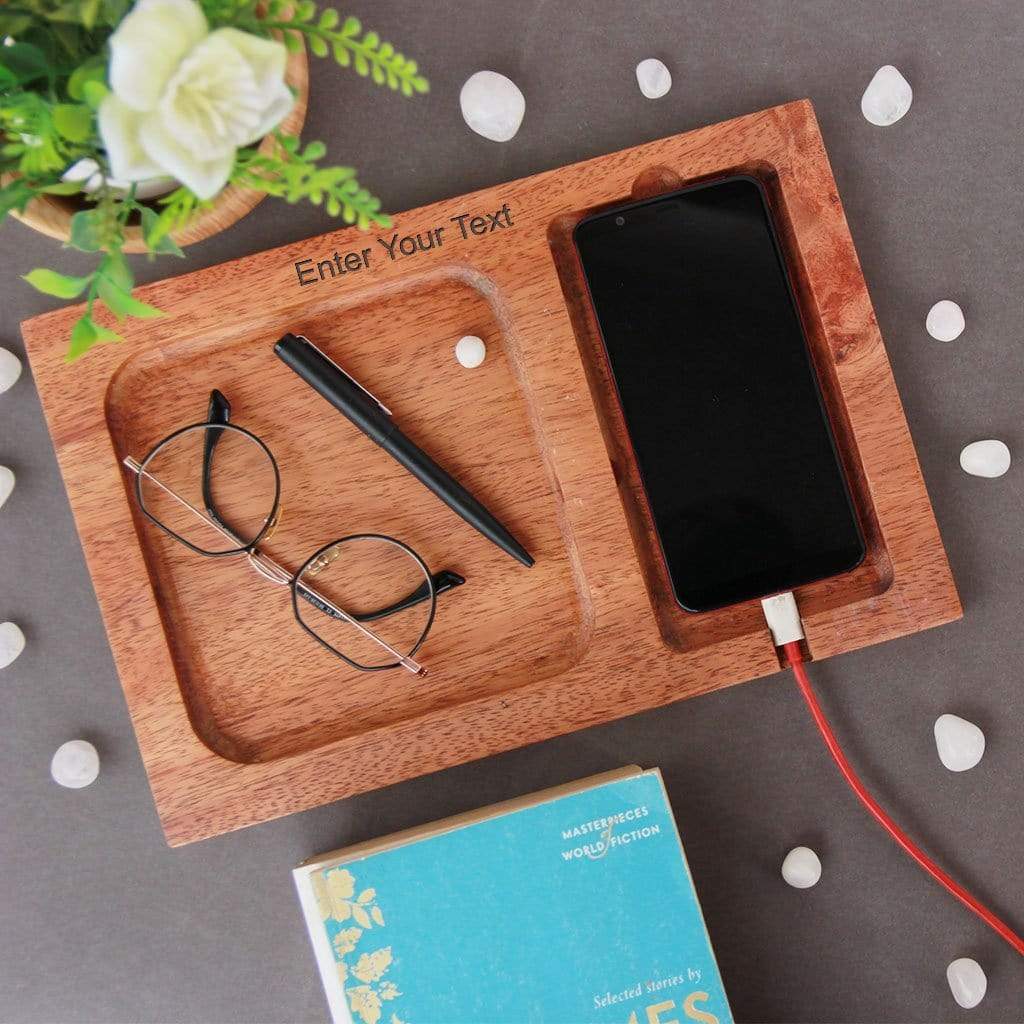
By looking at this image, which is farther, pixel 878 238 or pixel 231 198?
pixel 878 238

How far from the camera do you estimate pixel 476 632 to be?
0.59m

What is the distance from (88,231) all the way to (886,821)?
58cm

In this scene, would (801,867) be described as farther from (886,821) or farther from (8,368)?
(8,368)

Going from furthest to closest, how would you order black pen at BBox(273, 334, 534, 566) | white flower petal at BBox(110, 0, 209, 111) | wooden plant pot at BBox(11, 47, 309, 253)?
black pen at BBox(273, 334, 534, 566) < wooden plant pot at BBox(11, 47, 309, 253) < white flower petal at BBox(110, 0, 209, 111)

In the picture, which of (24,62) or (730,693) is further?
(730,693)

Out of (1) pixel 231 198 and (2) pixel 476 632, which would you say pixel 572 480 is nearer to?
(2) pixel 476 632

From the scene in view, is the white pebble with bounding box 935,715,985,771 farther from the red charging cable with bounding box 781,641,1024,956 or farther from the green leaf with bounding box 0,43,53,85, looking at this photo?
the green leaf with bounding box 0,43,53,85

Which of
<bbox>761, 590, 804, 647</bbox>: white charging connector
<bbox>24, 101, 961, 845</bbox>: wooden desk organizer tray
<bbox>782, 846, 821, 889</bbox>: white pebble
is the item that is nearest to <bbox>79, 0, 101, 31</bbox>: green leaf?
<bbox>24, 101, 961, 845</bbox>: wooden desk organizer tray

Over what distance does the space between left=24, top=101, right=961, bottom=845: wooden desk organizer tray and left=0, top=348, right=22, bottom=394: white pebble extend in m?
0.05

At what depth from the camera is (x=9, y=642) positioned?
1.99ft

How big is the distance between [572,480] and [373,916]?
0.29 m

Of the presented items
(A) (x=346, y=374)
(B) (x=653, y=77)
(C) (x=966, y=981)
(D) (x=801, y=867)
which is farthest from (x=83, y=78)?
(C) (x=966, y=981)

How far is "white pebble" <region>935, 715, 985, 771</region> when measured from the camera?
0.63 metres

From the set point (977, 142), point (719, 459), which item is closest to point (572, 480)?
point (719, 459)
